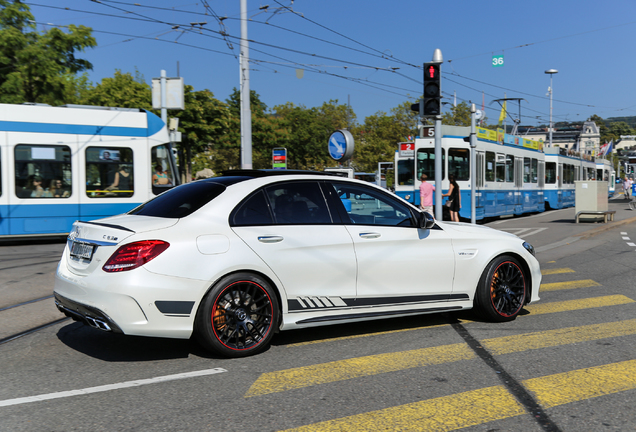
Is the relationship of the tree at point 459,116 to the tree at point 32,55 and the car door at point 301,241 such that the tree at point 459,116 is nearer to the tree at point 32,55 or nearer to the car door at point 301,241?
the tree at point 32,55

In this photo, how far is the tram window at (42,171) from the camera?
1391cm

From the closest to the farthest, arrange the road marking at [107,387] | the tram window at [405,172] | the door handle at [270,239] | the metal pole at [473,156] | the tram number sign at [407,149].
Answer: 1. the road marking at [107,387]
2. the door handle at [270,239]
3. the metal pole at [473,156]
4. the tram number sign at [407,149]
5. the tram window at [405,172]

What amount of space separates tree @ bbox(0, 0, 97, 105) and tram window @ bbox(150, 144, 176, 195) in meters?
9.51

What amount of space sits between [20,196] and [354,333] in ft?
35.6

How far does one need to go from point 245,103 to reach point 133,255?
1304 centimetres

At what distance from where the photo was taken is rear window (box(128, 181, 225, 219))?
4912 millimetres

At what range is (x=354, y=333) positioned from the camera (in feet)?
18.8

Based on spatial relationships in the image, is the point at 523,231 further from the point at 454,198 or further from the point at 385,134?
the point at 385,134

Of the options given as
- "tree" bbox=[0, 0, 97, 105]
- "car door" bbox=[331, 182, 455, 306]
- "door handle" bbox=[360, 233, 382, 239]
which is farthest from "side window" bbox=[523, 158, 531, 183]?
"door handle" bbox=[360, 233, 382, 239]

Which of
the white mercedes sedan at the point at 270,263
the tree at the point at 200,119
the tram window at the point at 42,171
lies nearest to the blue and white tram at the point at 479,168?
the tram window at the point at 42,171

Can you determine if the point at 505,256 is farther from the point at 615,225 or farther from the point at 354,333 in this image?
the point at 615,225

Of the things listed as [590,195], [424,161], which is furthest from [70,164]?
[590,195]

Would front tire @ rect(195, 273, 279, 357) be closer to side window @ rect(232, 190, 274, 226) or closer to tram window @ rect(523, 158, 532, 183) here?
side window @ rect(232, 190, 274, 226)

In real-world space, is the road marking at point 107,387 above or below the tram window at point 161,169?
below
